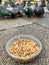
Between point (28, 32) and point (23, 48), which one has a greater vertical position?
point (23, 48)

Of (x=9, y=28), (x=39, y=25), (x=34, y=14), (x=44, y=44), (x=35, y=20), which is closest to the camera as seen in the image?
(x=44, y=44)

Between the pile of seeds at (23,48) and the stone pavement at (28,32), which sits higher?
the pile of seeds at (23,48)

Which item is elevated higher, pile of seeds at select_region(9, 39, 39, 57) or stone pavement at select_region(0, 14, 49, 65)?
pile of seeds at select_region(9, 39, 39, 57)

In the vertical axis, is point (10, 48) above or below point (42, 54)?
above

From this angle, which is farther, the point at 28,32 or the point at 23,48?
the point at 28,32

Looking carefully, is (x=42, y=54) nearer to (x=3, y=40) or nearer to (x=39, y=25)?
(x=3, y=40)

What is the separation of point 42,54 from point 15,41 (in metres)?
0.40

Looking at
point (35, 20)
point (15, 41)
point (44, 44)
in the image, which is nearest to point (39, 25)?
point (35, 20)

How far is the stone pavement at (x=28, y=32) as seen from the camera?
1.84m

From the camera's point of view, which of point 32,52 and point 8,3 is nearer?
point 32,52

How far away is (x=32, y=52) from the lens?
178 centimetres

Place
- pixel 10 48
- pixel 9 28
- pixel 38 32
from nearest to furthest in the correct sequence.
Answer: pixel 10 48, pixel 38 32, pixel 9 28

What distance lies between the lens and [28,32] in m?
2.66

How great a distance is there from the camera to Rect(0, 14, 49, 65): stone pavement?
1.84m
